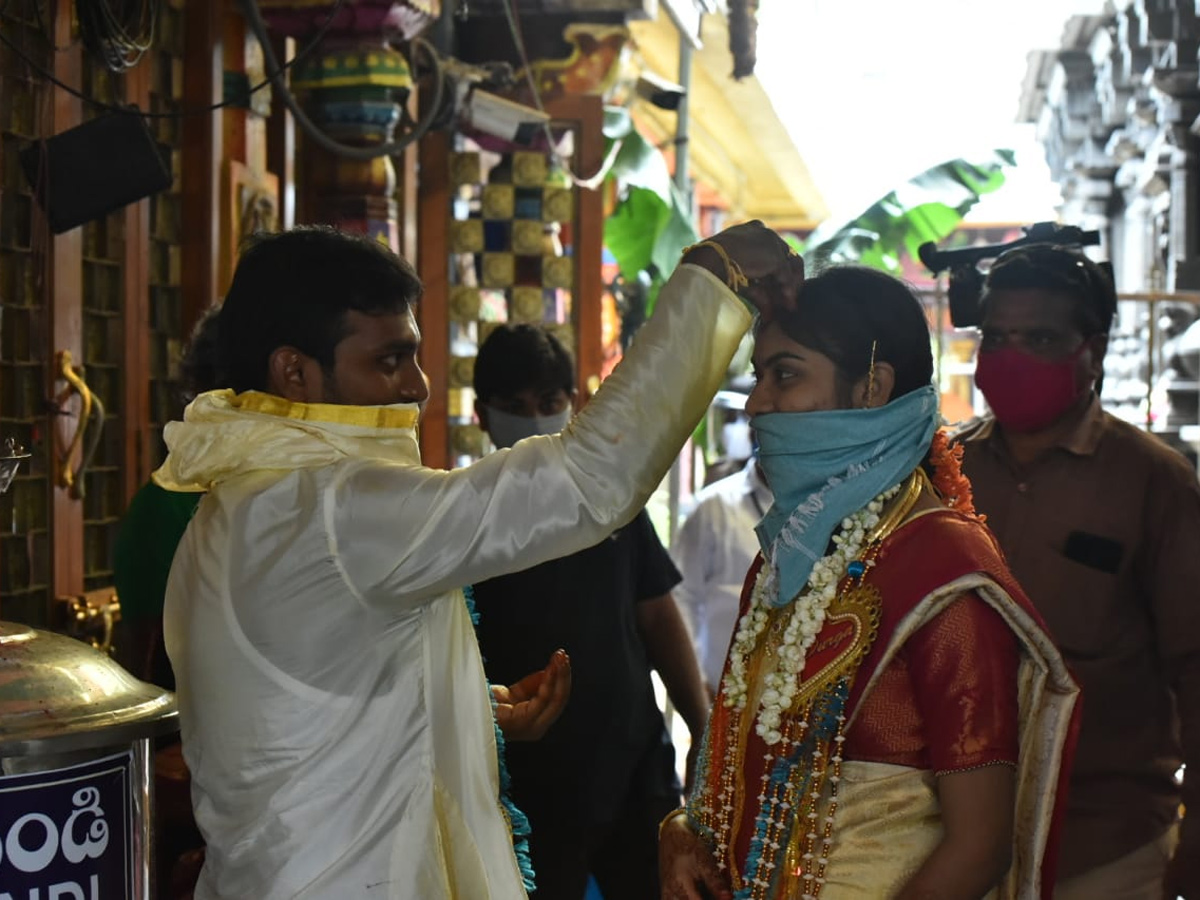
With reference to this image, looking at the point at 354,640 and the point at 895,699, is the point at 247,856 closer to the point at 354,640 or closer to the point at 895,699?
the point at 354,640

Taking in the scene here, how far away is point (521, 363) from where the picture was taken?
12.6 ft

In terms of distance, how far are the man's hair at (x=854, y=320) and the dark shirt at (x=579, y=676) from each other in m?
1.28

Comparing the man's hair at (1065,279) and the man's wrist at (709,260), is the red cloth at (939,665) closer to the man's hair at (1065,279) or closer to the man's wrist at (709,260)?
the man's wrist at (709,260)

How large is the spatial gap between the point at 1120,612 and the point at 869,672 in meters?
1.16

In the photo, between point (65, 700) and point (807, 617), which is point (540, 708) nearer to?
point (807, 617)

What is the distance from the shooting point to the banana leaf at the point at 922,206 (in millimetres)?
9141

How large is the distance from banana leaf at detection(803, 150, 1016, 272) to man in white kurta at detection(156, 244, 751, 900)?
7154 millimetres

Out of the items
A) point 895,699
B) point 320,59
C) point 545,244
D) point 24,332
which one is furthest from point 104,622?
point 545,244

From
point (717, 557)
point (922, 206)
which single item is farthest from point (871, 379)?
point (922, 206)

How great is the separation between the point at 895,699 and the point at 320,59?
11.9 ft

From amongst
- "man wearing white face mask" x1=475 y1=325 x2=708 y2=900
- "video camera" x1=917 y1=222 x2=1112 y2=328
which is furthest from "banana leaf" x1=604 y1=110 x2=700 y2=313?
"man wearing white face mask" x1=475 y1=325 x2=708 y2=900

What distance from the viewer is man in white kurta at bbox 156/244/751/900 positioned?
200 centimetres

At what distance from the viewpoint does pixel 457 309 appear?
21.5ft

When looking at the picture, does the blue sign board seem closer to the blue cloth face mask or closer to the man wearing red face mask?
the blue cloth face mask
